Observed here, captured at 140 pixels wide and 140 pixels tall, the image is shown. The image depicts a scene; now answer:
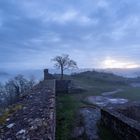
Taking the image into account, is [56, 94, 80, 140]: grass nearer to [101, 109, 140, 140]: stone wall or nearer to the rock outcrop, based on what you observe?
[101, 109, 140, 140]: stone wall

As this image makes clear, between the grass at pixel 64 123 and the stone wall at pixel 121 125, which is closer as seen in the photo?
the stone wall at pixel 121 125

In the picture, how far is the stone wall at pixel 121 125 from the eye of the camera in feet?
22.5

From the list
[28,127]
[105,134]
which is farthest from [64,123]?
[28,127]

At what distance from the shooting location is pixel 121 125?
791 centimetres

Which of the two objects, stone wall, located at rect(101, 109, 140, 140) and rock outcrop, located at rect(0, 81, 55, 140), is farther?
stone wall, located at rect(101, 109, 140, 140)

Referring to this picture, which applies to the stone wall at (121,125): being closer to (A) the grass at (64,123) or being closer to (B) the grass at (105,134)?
(B) the grass at (105,134)

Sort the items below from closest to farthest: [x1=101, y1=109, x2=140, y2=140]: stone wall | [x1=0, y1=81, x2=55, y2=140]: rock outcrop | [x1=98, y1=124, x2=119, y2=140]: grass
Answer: [x1=0, y1=81, x2=55, y2=140]: rock outcrop < [x1=101, y1=109, x2=140, y2=140]: stone wall < [x1=98, y1=124, x2=119, y2=140]: grass

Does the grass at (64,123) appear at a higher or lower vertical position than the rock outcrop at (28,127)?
lower

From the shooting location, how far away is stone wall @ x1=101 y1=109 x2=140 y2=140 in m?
6.86

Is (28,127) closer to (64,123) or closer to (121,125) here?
(121,125)

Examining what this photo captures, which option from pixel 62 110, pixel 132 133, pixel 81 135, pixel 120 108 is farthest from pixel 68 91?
pixel 132 133

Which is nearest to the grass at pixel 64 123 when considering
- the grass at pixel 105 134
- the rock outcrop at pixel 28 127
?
the grass at pixel 105 134

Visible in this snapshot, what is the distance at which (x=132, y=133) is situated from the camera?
22.7ft

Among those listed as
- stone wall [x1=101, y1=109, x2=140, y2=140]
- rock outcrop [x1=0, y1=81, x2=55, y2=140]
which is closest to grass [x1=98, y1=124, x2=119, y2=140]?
stone wall [x1=101, y1=109, x2=140, y2=140]
